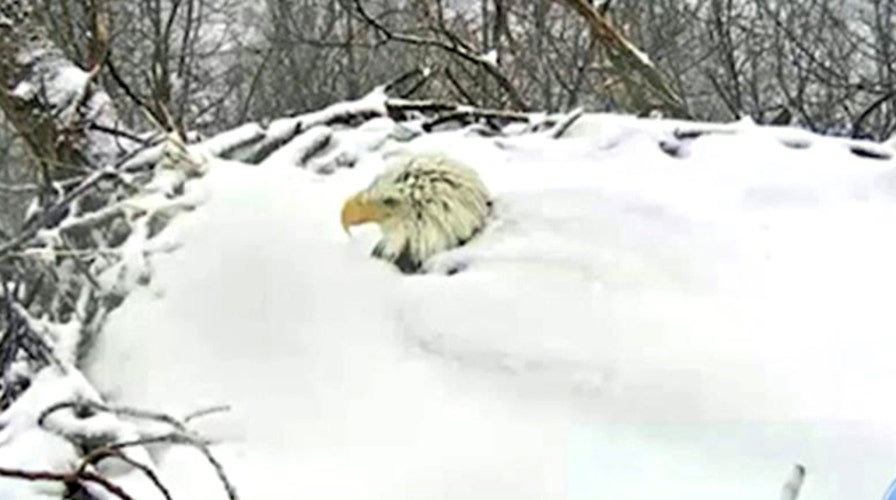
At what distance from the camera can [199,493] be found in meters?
1.30

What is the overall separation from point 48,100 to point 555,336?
152 cm

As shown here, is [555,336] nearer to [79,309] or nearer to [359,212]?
[359,212]

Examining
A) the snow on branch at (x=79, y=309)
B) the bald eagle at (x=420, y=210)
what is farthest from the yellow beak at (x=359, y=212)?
the snow on branch at (x=79, y=309)

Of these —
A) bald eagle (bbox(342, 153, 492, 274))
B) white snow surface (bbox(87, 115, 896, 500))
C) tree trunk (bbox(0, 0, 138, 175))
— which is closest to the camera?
white snow surface (bbox(87, 115, 896, 500))

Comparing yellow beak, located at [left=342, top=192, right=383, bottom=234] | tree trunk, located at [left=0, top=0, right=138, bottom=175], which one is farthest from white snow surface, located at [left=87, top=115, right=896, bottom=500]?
tree trunk, located at [left=0, top=0, right=138, bottom=175]

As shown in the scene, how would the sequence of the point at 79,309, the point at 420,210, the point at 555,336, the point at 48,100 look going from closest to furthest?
the point at 555,336
the point at 79,309
the point at 420,210
the point at 48,100

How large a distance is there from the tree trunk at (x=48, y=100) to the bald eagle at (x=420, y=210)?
2.69 ft

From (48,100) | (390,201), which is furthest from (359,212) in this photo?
(48,100)

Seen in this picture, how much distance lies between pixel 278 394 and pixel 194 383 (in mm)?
110

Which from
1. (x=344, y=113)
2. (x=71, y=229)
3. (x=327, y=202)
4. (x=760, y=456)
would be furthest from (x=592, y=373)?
(x=344, y=113)

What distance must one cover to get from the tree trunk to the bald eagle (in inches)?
32.3

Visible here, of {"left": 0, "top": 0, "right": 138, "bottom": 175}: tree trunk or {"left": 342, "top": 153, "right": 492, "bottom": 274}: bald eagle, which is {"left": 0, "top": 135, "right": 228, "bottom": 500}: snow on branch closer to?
{"left": 342, "top": 153, "right": 492, "bottom": 274}: bald eagle

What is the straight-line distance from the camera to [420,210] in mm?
1801

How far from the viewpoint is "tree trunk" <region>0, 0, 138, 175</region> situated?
256 centimetres
